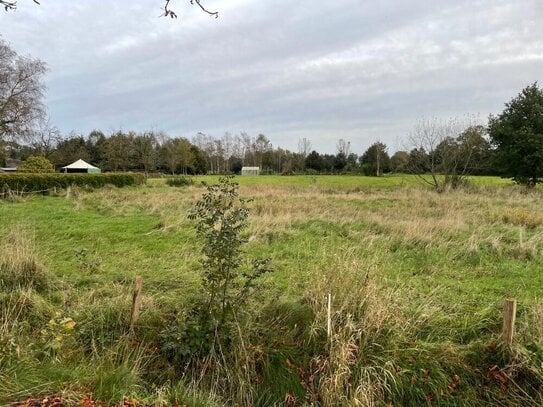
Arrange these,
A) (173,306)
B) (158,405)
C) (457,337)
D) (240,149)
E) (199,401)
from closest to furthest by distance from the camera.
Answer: (158,405) → (199,401) → (457,337) → (173,306) → (240,149)

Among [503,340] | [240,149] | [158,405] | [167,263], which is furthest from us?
[240,149]

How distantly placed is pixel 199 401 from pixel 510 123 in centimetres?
3120

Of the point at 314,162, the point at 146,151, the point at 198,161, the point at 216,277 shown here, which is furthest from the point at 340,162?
the point at 216,277

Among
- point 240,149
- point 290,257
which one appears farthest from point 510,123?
point 240,149

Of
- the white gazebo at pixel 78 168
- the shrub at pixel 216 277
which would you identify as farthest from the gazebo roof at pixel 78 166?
the shrub at pixel 216 277

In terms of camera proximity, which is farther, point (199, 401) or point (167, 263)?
point (167, 263)

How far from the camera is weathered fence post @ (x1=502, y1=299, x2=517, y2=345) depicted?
13.0 feet

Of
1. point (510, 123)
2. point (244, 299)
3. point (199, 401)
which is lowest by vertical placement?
point (199, 401)

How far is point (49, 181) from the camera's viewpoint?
2786 centimetres

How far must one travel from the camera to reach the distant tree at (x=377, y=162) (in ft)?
202

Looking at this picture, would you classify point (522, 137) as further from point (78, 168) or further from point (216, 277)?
point (78, 168)

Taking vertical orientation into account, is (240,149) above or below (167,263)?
above

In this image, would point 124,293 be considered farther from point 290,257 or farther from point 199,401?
point 290,257

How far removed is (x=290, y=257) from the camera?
26.5 feet
